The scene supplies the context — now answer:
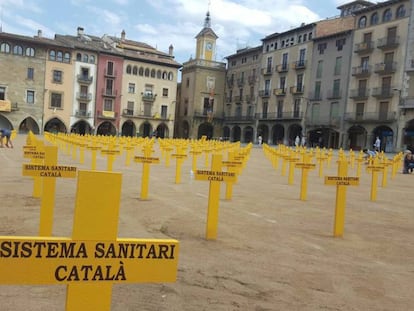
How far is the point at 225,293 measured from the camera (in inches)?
171

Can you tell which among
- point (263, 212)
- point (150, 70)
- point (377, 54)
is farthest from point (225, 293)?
point (150, 70)

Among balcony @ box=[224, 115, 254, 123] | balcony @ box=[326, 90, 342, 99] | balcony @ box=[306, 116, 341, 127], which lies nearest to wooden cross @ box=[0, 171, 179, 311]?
balcony @ box=[306, 116, 341, 127]

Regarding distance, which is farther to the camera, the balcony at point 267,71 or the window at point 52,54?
the balcony at point 267,71

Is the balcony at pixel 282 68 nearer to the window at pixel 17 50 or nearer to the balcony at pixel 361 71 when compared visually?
the balcony at pixel 361 71

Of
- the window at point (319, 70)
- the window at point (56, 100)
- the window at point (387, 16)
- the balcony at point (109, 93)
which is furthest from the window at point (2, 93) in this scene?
the window at point (387, 16)

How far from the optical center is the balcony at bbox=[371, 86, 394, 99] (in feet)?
148

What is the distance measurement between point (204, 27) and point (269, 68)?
18672 mm

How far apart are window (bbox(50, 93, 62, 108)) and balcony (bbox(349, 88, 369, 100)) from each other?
35783 mm

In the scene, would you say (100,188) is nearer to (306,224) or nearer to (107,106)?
(306,224)

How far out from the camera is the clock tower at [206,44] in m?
72.1

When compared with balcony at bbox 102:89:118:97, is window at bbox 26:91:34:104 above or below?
below

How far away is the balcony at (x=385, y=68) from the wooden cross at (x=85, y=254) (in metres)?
47.2

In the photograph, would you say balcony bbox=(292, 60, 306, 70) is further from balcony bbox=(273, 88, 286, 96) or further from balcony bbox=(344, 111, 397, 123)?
balcony bbox=(344, 111, 397, 123)

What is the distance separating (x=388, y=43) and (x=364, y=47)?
317 centimetres
